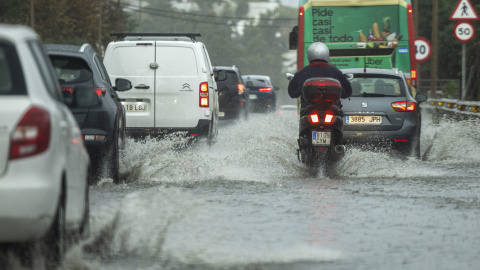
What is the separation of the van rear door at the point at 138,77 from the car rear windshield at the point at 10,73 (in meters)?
10.6

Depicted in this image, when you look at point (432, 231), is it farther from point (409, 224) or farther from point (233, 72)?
point (233, 72)

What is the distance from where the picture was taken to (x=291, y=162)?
1438 cm

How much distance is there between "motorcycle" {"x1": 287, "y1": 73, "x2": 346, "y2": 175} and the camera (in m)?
13.6

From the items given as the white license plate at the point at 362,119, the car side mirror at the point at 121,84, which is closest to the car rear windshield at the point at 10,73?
the car side mirror at the point at 121,84

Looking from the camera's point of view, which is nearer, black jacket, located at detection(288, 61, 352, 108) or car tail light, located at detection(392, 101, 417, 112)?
black jacket, located at detection(288, 61, 352, 108)

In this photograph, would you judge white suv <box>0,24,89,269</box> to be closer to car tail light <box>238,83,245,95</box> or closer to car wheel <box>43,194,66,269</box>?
car wheel <box>43,194,66,269</box>

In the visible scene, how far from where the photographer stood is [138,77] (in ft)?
56.0

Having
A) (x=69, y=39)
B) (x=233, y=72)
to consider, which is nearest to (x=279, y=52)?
(x=69, y=39)

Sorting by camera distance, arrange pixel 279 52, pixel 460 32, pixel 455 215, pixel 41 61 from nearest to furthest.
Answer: pixel 41 61
pixel 455 215
pixel 460 32
pixel 279 52

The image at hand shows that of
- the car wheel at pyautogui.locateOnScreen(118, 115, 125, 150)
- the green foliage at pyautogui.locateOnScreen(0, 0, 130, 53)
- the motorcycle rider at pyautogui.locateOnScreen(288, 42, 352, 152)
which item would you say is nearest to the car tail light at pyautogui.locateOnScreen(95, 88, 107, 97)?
the car wheel at pyautogui.locateOnScreen(118, 115, 125, 150)

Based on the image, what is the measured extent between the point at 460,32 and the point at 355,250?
72.4ft

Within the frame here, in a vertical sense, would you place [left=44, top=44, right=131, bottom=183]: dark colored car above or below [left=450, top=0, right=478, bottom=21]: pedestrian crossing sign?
below

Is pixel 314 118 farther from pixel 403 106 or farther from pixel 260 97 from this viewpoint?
pixel 260 97

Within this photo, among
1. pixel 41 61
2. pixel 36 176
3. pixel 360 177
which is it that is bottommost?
pixel 360 177
